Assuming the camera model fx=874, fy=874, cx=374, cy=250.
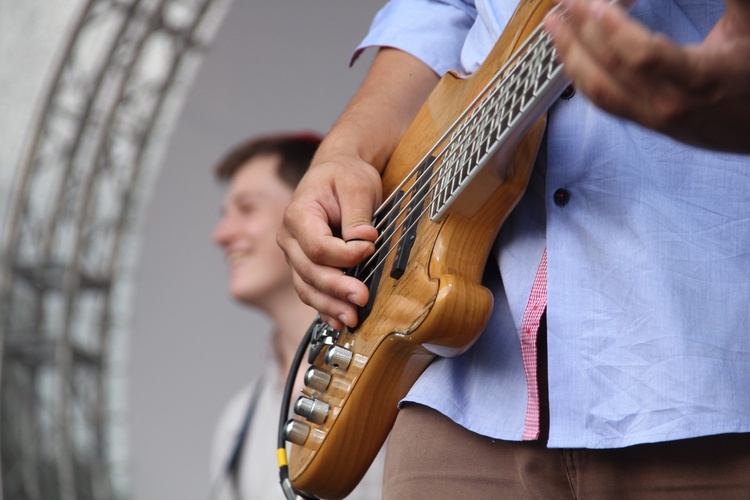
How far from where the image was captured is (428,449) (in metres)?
0.97

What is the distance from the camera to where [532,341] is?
91cm

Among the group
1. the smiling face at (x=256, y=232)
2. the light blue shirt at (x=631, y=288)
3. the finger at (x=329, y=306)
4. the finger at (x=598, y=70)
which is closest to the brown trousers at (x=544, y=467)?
the light blue shirt at (x=631, y=288)

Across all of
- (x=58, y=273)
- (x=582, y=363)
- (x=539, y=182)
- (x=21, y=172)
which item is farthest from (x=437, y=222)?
(x=58, y=273)

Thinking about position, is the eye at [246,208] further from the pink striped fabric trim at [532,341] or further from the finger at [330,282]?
the pink striped fabric trim at [532,341]

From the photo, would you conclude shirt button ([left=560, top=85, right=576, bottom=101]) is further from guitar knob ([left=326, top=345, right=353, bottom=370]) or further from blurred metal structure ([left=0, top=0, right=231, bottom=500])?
blurred metal structure ([left=0, top=0, right=231, bottom=500])

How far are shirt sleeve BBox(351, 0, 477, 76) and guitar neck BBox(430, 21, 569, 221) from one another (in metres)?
0.25

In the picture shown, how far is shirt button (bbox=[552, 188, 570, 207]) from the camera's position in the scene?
0.92 meters

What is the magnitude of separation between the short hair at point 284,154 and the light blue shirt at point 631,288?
2.61m

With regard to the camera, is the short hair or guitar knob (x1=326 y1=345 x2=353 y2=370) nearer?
guitar knob (x1=326 y1=345 x2=353 y2=370)

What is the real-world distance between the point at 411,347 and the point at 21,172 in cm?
498

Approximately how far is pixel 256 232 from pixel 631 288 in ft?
8.81

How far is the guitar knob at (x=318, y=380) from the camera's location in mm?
1098

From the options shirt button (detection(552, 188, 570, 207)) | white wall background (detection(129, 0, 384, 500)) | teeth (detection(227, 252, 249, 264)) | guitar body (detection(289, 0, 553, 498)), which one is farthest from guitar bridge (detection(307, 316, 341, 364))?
white wall background (detection(129, 0, 384, 500))

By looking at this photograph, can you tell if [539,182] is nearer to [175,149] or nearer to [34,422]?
[175,149]
